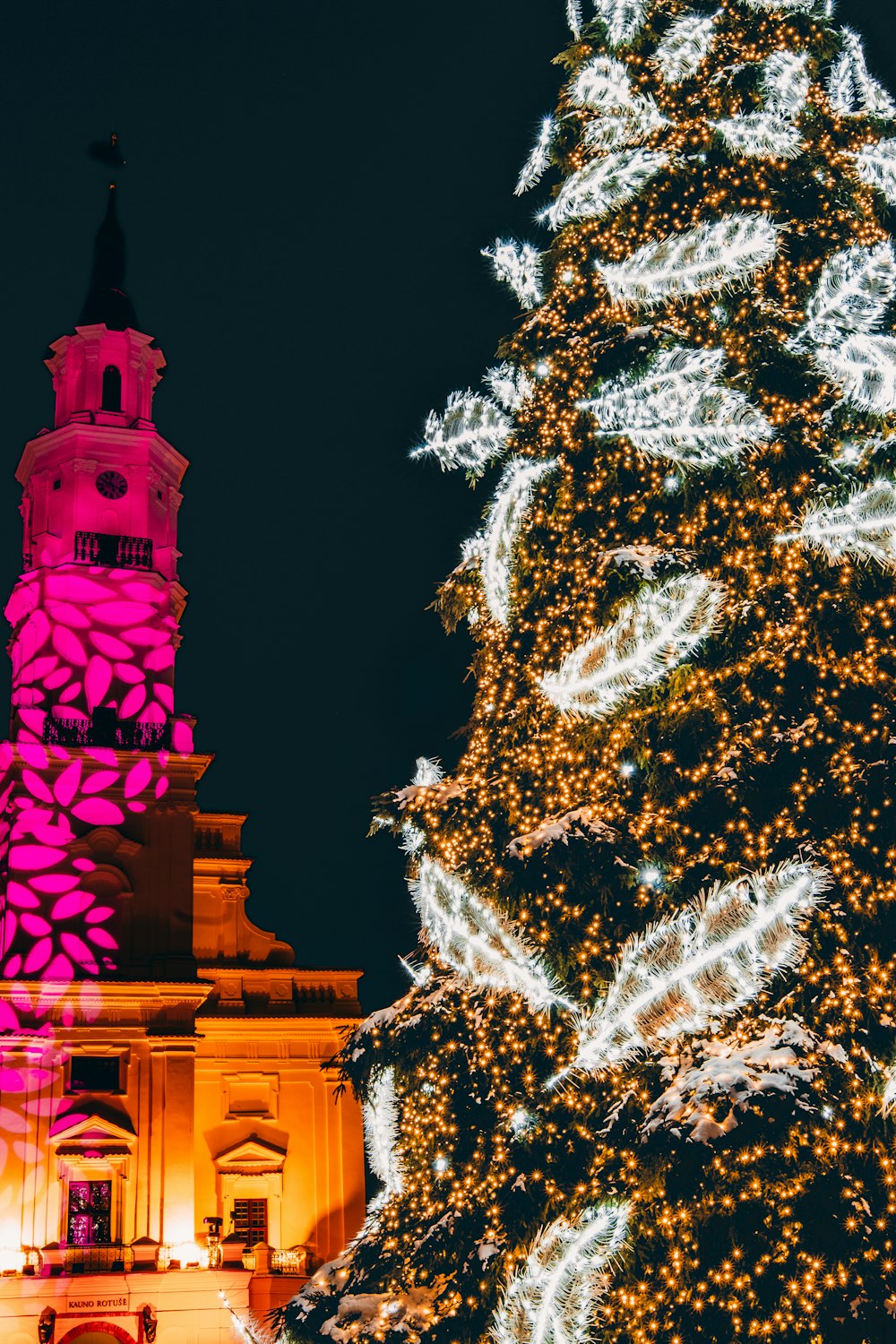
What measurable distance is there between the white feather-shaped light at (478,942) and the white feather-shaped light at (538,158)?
18.6 ft

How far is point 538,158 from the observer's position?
1180cm

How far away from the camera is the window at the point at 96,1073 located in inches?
1096

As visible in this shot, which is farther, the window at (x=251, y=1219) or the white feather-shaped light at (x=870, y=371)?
the window at (x=251, y=1219)

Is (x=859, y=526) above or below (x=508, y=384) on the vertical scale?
below

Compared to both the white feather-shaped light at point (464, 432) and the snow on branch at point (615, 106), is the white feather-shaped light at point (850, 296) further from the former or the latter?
→ the white feather-shaped light at point (464, 432)

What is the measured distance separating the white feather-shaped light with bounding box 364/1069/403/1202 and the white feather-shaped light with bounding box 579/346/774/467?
508 centimetres

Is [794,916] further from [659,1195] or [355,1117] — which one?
[355,1117]

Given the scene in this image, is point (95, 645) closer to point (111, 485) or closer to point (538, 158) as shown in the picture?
point (111, 485)

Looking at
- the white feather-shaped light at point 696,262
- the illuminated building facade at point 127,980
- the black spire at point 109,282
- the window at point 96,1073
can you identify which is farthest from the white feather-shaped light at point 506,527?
the black spire at point 109,282

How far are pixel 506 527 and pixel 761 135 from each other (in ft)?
11.3

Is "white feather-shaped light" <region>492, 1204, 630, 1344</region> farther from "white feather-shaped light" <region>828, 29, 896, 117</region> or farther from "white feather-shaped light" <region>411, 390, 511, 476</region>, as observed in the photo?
"white feather-shaped light" <region>828, 29, 896, 117</region>

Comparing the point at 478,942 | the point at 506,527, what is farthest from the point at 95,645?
the point at 478,942

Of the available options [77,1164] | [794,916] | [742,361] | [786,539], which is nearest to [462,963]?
[794,916]

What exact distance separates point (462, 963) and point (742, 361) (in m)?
4.74
